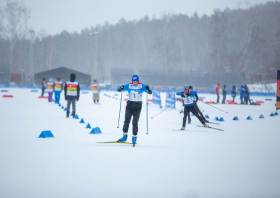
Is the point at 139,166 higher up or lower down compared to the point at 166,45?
lower down

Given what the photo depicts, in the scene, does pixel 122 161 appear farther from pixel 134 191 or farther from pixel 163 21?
pixel 163 21

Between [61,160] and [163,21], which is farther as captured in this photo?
[163,21]

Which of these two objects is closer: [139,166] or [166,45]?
[139,166]

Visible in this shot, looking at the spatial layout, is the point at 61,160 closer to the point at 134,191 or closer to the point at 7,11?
the point at 134,191

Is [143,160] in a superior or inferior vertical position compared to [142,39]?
inferior

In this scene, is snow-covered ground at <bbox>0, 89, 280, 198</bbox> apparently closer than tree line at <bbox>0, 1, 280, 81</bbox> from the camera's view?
Yes

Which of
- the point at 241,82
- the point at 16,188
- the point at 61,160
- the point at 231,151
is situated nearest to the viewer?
the point at 16,188

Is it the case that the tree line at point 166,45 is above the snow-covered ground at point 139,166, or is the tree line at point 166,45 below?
above

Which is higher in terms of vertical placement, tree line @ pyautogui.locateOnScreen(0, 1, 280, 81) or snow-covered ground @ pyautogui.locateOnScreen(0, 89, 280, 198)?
tree line @ pyautogui.locateOnScreen(0, 1, 280, 81)

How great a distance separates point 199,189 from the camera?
13.9ft

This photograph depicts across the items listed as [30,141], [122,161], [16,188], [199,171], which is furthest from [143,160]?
[30,141]

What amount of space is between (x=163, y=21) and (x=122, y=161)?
62.8 m

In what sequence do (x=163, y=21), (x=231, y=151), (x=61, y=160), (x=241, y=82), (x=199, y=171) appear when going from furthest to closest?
(x=163, y=21) → (x=241, y=82) → (x=231, y=151) → (x=61, y=160) → (x=199, y=171)

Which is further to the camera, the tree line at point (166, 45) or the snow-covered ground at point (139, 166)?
the tree line at point (166, 45)
